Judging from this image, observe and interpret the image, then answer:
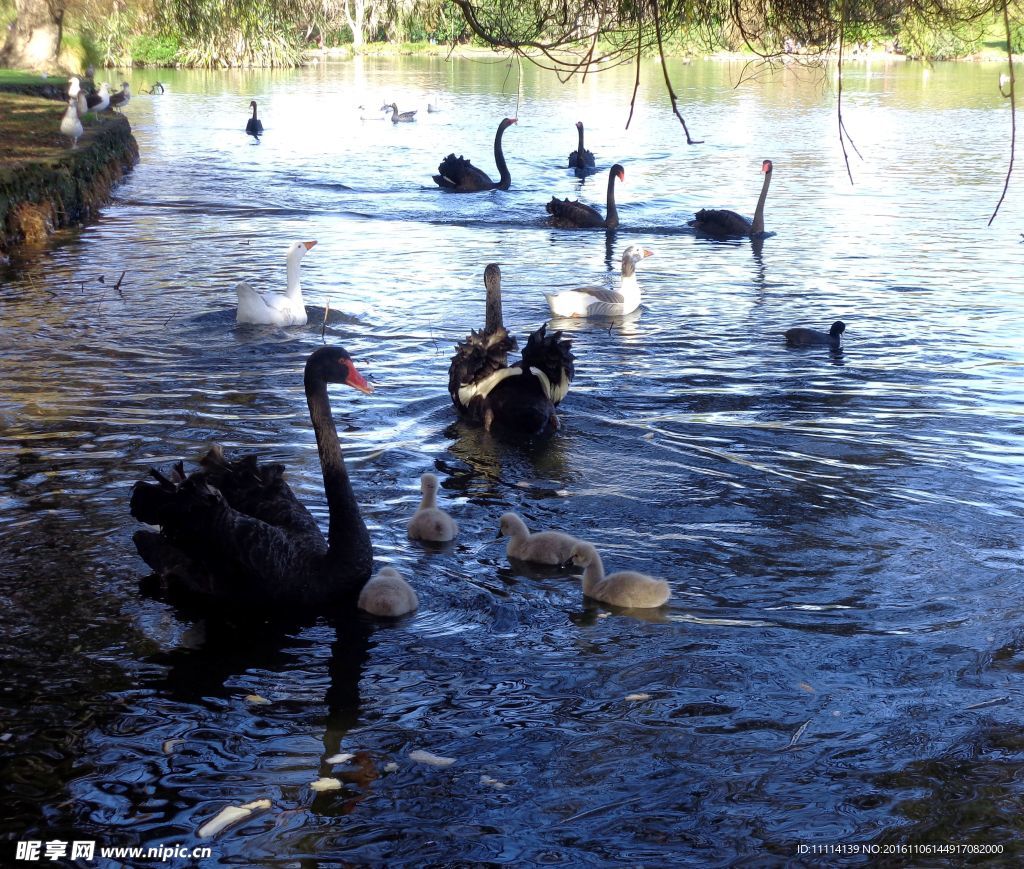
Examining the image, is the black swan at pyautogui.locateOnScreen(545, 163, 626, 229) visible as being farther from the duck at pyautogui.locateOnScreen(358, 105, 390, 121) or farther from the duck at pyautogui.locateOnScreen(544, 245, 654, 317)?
the duck at pyautogui.locateOnScreen(358, 105, 390, 121)

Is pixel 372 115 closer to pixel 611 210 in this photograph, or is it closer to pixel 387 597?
pixel 611 210

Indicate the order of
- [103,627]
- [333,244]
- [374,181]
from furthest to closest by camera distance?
[374,181]
[333,244]
[103,627]

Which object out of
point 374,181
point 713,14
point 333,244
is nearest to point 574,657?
point 713,14

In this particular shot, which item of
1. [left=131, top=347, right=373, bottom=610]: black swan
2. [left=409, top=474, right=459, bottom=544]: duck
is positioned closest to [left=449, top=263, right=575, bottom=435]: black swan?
[left=409, top=474, right=459, bottom=544]: duck

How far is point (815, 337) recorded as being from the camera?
11.2m

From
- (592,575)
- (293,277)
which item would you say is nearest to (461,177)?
(293,277)

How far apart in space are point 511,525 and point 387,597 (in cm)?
108

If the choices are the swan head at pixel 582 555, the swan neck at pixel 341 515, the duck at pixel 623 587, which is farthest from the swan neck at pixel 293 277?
the duck at pixel 623 587

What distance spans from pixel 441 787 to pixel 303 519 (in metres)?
2.12

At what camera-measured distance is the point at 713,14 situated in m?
4.45

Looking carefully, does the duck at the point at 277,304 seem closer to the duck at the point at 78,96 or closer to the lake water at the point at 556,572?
the lake water at the point at 556,572

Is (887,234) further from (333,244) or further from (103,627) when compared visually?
(103,627)

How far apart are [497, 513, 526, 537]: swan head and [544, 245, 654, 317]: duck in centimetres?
595

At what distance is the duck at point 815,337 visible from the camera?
1112 cm
